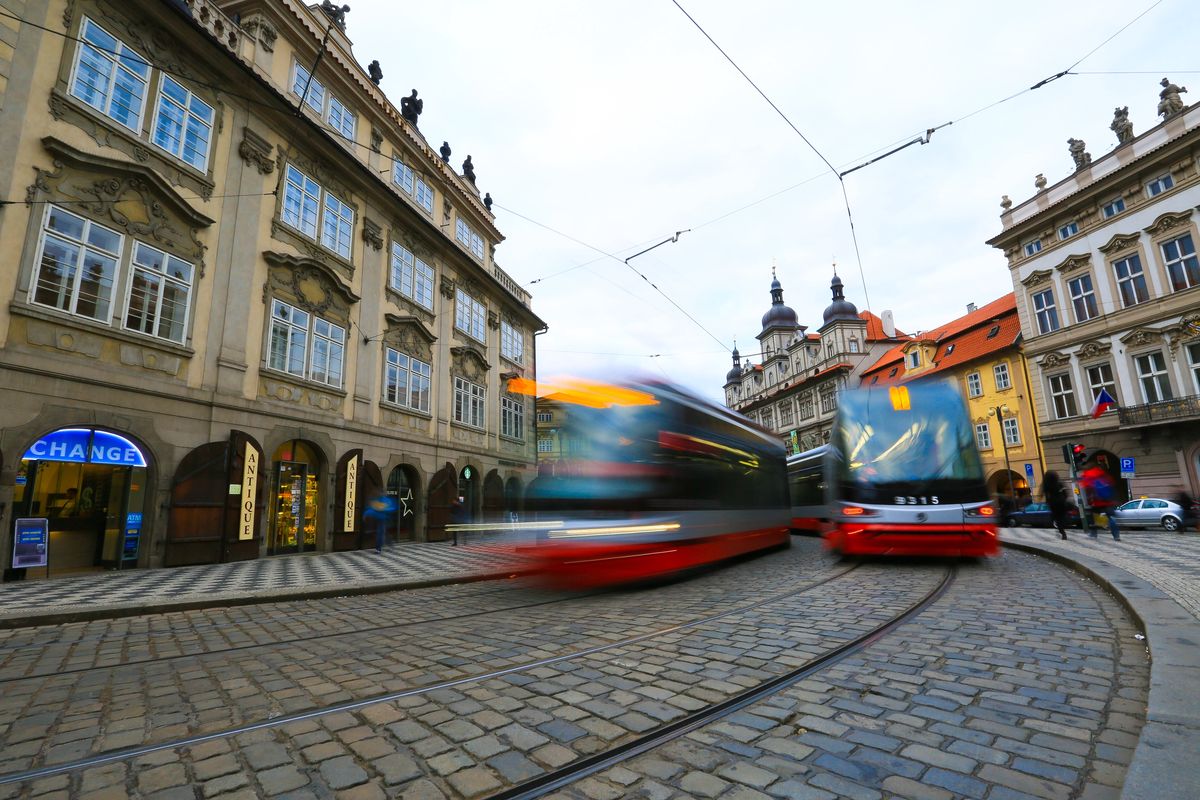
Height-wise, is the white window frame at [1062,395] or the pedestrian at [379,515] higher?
the white window frame at [1062,395]

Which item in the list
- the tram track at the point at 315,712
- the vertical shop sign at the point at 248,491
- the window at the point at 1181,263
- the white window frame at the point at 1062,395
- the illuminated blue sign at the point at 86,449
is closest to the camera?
the tram track at the point at 315,712

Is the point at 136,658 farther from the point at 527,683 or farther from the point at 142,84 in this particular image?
the point at 142,84

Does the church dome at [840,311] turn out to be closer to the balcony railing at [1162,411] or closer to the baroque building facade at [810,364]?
the baroque building facade at [810,364]

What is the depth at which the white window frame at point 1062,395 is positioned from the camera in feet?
90.4

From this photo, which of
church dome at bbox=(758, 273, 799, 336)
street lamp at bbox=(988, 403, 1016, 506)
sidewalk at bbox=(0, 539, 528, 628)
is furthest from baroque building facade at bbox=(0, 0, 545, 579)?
church dome at bbox=(758, 273, 799, 336)

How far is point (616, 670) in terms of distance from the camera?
4148 millimetres

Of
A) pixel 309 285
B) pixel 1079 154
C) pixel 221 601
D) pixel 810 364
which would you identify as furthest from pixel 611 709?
pixel 810 364

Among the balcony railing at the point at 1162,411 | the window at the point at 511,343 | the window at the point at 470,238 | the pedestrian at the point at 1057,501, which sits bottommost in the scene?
the pedestrian at the point at 1057,501

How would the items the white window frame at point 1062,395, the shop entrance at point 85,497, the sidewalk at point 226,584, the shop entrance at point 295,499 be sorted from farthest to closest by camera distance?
the white window frame at point 1062,395 → the shop entrance at point 295,499 → the shop entrance at point 85,497 → the sidewalk at point 226,584

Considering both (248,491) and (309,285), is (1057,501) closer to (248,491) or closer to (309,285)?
(248,491)

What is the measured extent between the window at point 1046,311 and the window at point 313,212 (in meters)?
32.9

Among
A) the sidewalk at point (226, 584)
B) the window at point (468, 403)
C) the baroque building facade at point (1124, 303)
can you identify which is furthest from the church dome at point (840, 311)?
the sidewalk at point (226, 584)

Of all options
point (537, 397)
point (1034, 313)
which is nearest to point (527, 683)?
point (537, 397)

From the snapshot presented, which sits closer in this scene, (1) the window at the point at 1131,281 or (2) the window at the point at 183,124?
(2) the window at the point at 183,124
